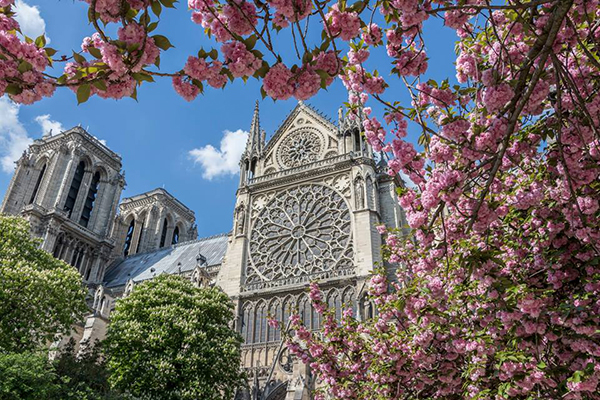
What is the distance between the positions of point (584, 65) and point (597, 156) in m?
1.18

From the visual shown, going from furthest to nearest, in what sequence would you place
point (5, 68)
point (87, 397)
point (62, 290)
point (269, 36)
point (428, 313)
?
point (62, 290) < point (87, 397) < point (428, 313) < point (269, 36) < point (5, 68)

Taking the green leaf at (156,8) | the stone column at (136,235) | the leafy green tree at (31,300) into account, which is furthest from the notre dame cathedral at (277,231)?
the green leaf at (156,8)

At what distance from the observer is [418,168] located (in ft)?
21.7

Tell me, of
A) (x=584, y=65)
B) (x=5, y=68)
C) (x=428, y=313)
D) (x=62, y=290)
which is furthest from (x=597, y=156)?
(x=62, y=290)

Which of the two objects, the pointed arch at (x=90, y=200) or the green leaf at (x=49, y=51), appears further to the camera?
the pointed arch at (x=90, y=200)

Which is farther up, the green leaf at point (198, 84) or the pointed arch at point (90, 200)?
the pointed arch at point (90, 200)

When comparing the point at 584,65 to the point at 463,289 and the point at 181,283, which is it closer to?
the point at 463,289

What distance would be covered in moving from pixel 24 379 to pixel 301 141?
2132 centimetres

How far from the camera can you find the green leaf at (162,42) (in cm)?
406

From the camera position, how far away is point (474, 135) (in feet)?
16.4

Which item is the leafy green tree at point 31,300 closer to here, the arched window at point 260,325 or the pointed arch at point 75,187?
the arched window at point 260,325

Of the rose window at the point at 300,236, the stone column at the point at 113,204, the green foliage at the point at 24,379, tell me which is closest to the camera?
the green foliage at the point at 24,379

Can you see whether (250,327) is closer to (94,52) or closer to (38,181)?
(94,52)

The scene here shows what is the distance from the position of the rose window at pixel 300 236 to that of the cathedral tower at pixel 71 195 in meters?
20.6
